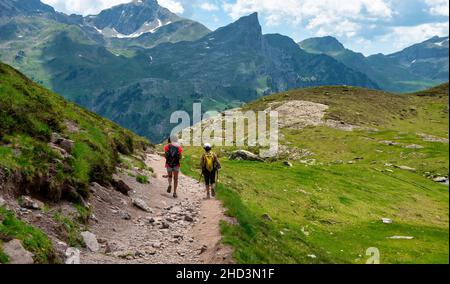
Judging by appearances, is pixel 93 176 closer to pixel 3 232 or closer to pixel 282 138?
pixel 3 232

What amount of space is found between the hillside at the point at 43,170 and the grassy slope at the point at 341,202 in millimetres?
7017

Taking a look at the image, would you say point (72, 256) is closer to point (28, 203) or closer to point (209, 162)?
point (28, 203)

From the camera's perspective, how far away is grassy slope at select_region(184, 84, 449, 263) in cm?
2283

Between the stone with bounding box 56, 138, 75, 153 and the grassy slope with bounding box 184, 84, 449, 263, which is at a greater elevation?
the stone with bounding box 56, 138, 75, 153

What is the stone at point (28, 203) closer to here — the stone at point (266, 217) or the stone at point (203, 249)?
the stone at point (203, 249)

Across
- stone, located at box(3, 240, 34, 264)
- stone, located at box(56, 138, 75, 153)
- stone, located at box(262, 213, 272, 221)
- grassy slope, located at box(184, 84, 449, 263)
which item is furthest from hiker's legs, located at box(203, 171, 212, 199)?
stone, located at box(3, 240, 34, 264)

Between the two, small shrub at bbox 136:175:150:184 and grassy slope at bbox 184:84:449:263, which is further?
small shrub at bbox 136:175:150:184

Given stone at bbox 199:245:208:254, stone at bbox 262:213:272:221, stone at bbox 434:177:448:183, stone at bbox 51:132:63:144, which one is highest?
stone at bbox 51:132:63:144

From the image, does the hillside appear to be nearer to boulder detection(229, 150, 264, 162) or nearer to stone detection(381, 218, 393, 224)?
stone detection(381, 218, 393, 224)

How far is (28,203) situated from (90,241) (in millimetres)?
2723

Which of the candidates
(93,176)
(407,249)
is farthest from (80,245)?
(407,249)

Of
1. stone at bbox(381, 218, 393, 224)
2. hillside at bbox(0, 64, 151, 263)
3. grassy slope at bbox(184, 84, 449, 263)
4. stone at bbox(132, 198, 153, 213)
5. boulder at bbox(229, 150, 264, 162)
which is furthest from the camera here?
boulder at bbox(229, 150, 264, 162)

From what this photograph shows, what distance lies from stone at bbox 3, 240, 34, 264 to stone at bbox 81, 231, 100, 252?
10.9 feet
